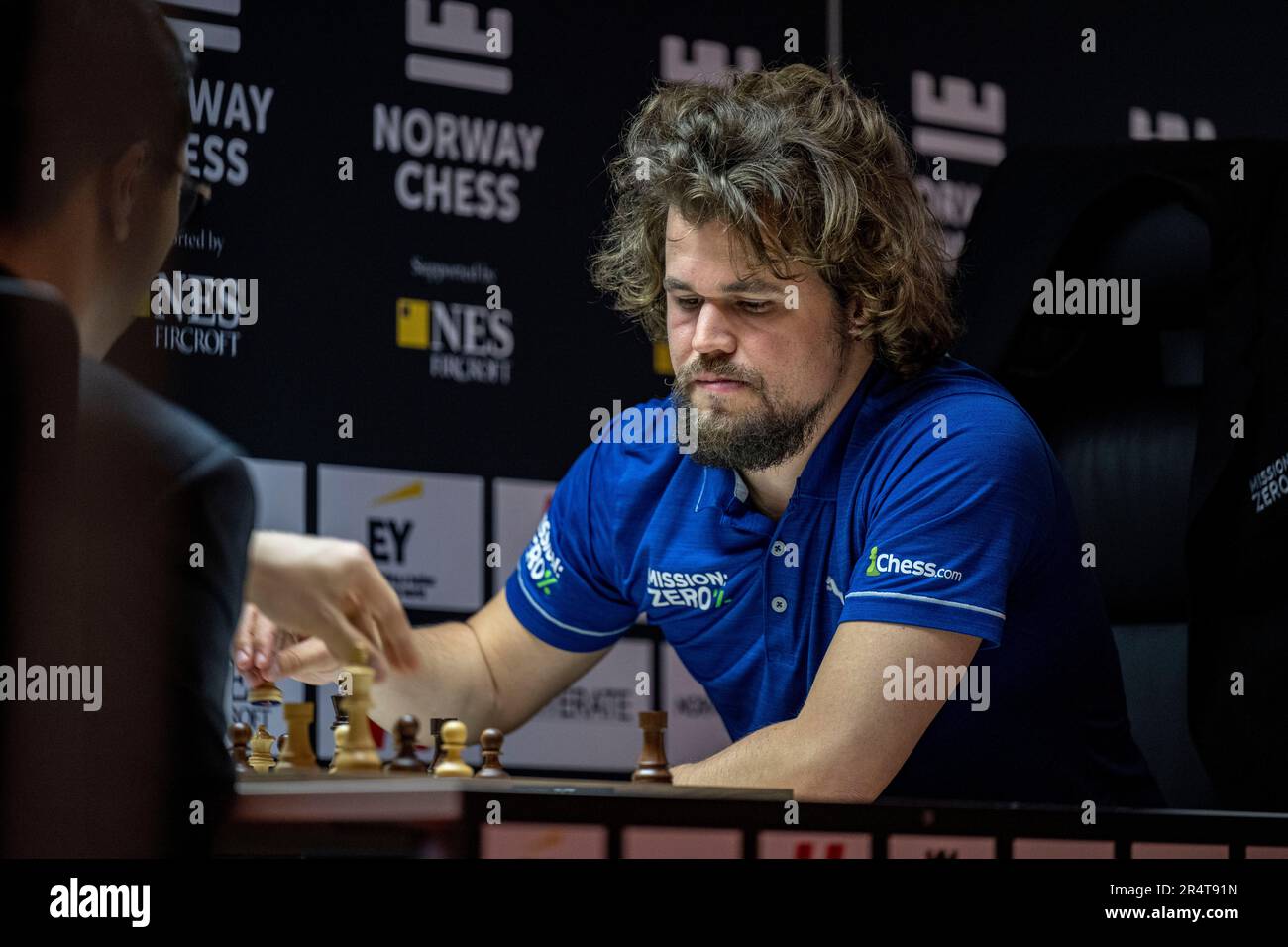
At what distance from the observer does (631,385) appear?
281 centimetres

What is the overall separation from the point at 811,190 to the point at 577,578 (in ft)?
1.81

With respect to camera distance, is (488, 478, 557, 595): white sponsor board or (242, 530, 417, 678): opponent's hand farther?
(488, 478, 557, 595): white sponsor board

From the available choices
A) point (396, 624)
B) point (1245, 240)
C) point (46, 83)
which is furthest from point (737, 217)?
point (46, 83)

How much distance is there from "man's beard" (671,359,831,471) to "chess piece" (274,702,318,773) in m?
0.67

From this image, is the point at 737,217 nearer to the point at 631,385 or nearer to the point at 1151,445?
the point at 1151,445

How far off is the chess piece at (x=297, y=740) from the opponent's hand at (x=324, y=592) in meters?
0.12

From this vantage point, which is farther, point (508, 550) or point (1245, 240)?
point (508, 550)

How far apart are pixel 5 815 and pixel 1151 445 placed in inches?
62.1

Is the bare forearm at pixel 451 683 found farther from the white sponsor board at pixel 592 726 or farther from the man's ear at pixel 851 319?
the man's ear at pixel 851 319

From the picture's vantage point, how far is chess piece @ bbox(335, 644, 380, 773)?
124cm

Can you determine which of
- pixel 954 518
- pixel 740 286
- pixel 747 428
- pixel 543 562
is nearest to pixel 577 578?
pixel 543 562
